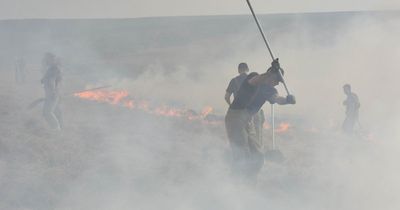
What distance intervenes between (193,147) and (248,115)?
11.4 ft

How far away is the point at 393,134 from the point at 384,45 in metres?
14.2

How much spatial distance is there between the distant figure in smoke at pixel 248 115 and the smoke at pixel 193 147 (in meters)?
0.32

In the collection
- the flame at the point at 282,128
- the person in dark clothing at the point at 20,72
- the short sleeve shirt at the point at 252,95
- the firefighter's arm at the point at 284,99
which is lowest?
the firefighter's arm at the point at 284,99

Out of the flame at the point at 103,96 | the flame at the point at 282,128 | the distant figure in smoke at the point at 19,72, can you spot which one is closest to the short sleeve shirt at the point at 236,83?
the flame at the point at 282,128

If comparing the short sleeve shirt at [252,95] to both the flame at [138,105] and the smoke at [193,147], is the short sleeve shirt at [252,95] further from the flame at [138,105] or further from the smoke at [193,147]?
the flame at [138,105]

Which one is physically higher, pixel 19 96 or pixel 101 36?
pixel 101 36

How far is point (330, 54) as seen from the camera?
31.5 meters

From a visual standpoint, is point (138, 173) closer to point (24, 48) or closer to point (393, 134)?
point (393, 134)

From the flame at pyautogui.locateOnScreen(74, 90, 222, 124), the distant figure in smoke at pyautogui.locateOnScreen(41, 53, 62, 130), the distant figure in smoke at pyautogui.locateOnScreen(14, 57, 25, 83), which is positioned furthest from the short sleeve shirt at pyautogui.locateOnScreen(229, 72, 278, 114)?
the distant figure in smoke at pyautogui.locateOnScreen(14, 57, 25, 83)

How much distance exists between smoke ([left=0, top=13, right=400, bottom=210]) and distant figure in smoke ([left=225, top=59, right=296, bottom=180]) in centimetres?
32

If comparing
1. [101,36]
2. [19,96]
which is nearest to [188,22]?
[101,36]

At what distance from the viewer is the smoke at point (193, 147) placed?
8062 mm

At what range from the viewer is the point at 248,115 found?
7812mm

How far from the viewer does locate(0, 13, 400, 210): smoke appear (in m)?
8.06
